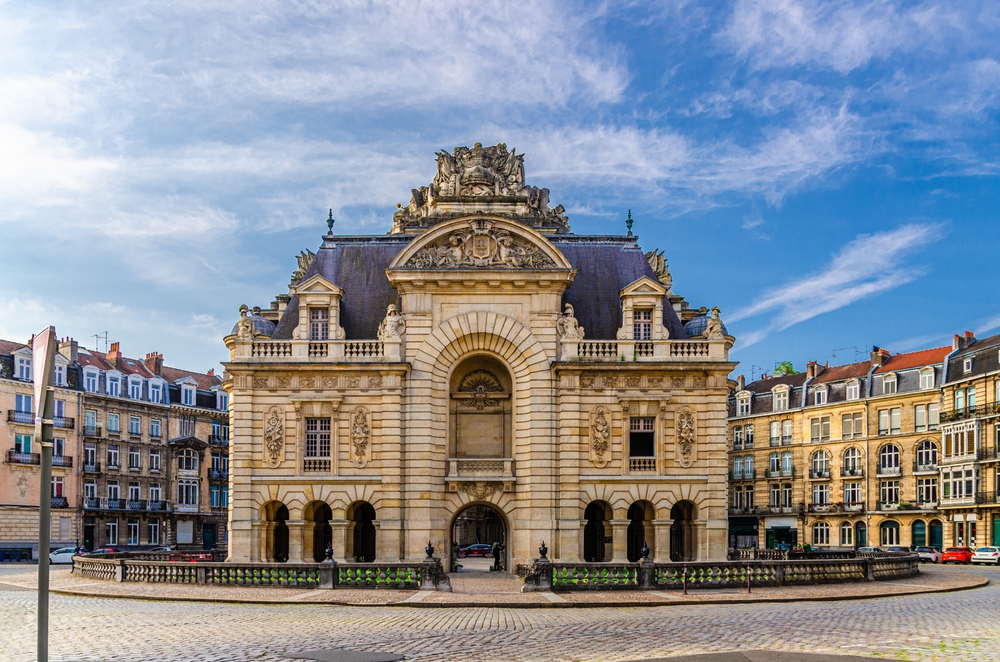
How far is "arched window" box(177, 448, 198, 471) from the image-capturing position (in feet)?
255

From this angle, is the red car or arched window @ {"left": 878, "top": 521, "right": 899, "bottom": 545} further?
arched window @ {"left": 878, "top": 521, "right": 899, "bottom": 545}

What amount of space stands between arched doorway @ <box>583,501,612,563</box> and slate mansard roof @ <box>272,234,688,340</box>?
23.3ft

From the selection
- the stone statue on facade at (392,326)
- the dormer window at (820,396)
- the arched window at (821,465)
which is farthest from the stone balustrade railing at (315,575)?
the dormer window at (820,396)

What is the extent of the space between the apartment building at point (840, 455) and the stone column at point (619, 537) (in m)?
34.1

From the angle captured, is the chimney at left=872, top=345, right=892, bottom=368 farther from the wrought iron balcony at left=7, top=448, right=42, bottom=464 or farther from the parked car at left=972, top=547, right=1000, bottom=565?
the wrought iron balcony at left=7, top=448, right=42, bottom=464

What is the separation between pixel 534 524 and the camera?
43.7m

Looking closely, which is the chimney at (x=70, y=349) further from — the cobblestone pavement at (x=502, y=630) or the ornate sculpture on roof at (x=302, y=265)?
the cobblestone pavement at (x=502, y=630)

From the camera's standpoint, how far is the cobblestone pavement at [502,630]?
18531 millimetres

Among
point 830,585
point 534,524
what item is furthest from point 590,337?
point 830,585

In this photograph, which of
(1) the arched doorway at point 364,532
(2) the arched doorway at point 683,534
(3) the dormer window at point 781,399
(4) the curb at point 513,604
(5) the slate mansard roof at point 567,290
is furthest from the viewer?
(3) the dormer window at point 781,399

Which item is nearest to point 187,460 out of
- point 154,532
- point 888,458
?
point 154,532

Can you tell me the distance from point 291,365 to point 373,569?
13168 mm

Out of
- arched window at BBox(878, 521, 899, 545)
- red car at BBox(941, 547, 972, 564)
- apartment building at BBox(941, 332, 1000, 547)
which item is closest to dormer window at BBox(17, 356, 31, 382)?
red car at BBox(941, 547, 972, 564)

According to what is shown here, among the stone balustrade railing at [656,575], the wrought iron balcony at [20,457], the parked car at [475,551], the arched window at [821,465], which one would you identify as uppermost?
the wrought iron balcony at [20,457]
